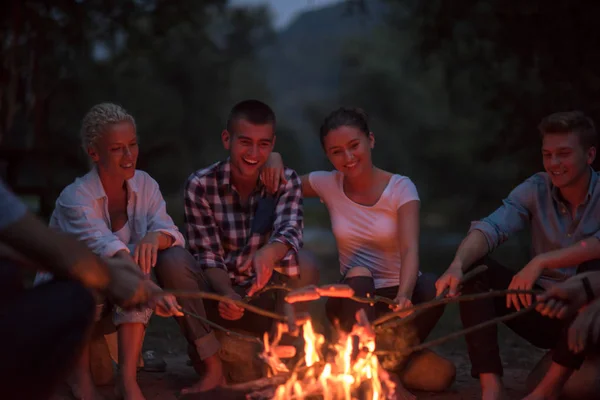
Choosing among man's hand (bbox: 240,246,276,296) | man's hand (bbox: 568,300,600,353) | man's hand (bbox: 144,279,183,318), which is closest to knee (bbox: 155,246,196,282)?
man's hand (bbox: 240,246,276,296)

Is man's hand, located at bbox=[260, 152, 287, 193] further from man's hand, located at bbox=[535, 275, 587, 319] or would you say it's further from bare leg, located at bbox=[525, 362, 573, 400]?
bare leg, located at bbox=[525, 362, 573, 400]

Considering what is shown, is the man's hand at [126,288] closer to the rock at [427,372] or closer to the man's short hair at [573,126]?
the rock at [427,372]

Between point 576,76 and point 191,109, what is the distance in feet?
79.9

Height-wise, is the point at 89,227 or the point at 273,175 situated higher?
the point at 273,175

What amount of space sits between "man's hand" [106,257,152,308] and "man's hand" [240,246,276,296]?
3.02 feet

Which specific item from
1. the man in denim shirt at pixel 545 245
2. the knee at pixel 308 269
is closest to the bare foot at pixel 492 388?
the man in denim shirt at pixel 545 245

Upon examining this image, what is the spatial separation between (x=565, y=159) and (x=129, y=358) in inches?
102

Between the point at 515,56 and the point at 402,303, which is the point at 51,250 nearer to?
the point at 402,303

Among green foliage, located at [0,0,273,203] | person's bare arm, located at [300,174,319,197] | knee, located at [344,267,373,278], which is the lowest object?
knee, located at [344,267,373,278]

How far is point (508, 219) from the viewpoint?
420 cm

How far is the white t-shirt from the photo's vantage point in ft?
14.4

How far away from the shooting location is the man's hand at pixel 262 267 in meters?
4.01

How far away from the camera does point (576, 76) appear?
7.93m

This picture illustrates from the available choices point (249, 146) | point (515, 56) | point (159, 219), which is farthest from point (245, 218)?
point (515, 56)
